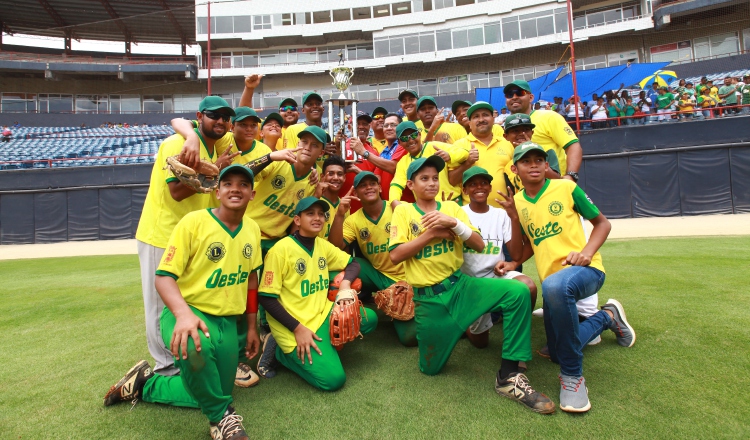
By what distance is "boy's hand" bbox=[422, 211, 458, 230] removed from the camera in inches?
123

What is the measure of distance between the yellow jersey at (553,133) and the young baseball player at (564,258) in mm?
1141

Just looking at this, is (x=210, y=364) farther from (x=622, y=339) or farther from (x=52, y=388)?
(x=622, y=339)

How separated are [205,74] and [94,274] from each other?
32090mm

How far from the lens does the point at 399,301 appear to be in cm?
368

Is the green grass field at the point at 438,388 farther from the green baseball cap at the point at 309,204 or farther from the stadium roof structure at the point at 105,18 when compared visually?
the stadium roof structure at the point at 105,18

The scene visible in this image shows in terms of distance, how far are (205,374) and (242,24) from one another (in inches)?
1565

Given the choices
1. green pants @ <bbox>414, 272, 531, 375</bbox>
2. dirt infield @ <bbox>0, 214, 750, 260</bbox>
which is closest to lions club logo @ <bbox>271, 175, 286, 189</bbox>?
green pants @ <bbox>414, 272, 531, 375</bbox>

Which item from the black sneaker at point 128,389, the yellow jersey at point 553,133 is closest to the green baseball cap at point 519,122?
the yellow jersey at point 553,133

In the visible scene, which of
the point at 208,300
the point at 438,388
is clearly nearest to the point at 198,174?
the point at 208,300

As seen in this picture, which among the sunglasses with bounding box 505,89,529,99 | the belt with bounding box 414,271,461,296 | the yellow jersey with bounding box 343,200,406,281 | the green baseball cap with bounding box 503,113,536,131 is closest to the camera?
the belt with bounding box 414,271,461,296

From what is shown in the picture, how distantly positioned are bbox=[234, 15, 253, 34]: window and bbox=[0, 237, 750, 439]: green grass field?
3656cm

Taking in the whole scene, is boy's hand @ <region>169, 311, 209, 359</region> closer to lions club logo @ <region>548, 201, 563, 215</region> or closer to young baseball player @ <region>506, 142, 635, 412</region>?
young baseball player @ <region>506, 142, 635, 412</region>

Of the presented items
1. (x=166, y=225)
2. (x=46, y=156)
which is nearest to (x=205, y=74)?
(x=46, y=156)

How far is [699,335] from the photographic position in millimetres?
3496
